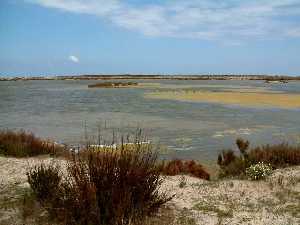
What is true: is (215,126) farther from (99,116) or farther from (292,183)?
(292,183)

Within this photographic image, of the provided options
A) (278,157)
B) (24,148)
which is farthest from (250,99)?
(24,148)

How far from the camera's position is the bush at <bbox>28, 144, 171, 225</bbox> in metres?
6.86

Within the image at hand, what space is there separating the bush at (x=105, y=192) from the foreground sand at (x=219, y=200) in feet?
1.67

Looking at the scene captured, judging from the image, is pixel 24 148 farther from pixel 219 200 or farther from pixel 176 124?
pixel 176 124

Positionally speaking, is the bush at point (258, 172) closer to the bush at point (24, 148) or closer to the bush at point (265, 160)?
the bush at point (265, 160)

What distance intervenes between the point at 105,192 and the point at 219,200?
2.93m

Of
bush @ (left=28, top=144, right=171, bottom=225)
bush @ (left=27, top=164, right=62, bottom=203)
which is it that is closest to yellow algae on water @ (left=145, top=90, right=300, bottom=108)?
bush @ (left=27, top=164, right=62, bottom=203)

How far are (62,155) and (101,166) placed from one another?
7.10 m

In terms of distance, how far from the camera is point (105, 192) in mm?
6988

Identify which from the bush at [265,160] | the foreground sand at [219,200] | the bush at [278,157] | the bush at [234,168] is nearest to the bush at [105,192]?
the foreground sand at [219,200]

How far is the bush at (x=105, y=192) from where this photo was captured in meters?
6.86

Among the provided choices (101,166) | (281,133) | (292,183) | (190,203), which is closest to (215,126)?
(281,133)

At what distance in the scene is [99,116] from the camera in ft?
98.9

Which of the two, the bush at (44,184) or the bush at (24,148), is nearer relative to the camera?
the bush at (44,184)
